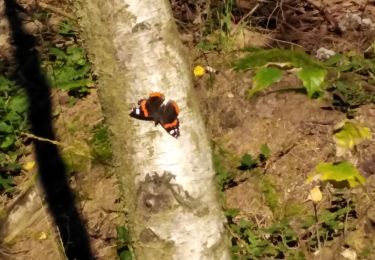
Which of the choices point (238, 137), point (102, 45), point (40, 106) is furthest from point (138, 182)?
point (40, 106)

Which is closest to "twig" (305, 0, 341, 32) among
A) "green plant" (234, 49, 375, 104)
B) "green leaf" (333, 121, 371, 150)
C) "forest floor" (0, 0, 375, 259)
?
"forest floor" (0, 0, 375, 259)

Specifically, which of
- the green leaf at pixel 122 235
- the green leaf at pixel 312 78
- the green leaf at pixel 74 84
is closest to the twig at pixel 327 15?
the green leaf at pixel 312 78

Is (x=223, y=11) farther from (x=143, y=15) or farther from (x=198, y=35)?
(x=143, y=15)

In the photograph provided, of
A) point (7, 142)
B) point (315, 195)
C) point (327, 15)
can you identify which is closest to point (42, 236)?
point (7, 142)

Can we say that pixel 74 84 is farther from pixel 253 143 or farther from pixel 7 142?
pixel 253 143

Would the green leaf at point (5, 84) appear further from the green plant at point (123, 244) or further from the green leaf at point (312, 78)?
the green leaf at point (312, 78)
